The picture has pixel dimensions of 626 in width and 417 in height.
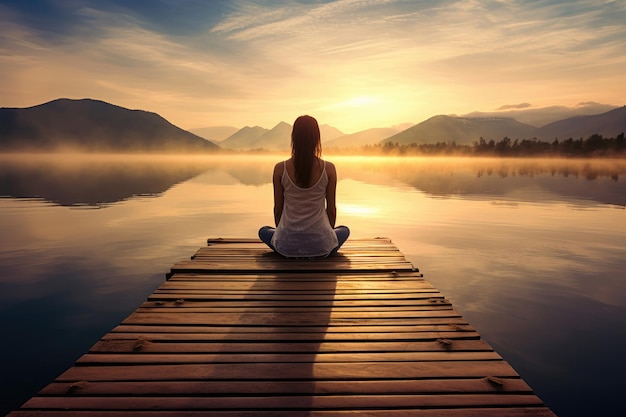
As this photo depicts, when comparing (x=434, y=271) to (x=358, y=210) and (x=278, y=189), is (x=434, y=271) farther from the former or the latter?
(x=358, y=210)

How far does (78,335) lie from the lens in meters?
6.52

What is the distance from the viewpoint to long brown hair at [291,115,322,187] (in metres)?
5.80

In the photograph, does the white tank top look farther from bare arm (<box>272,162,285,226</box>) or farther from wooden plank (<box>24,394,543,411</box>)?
wooden plank (<box>24,394,543,411</box>)

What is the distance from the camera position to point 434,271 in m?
9.95

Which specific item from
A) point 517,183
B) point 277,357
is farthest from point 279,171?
point 517,183

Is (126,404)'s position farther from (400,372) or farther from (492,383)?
(492,383)

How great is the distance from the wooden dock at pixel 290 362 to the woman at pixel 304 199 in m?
1.29

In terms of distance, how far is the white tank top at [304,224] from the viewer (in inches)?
247

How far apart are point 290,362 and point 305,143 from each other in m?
3.33

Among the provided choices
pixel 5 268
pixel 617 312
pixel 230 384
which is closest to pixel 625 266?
pixel 617 312

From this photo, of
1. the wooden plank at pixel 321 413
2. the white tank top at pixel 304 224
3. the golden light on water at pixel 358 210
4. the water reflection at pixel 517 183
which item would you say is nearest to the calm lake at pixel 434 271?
the golden light on water at pixel 358 210

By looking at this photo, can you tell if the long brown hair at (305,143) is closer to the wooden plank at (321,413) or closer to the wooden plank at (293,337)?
the wooden plank at (293,337)

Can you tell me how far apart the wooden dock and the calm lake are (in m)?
2.16

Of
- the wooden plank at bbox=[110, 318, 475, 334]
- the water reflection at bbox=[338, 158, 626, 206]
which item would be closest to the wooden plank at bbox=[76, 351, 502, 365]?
the wooden plank at bbox=[110, 318, 475, 334]
